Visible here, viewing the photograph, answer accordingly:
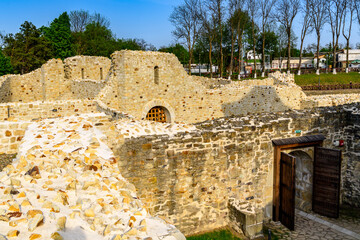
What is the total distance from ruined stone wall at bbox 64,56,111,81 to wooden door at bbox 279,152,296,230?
1476 cm

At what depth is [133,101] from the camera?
14547mm

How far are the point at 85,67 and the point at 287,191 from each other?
51.2 feet

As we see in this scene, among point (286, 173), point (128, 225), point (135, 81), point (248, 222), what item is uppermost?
point (135, 81)

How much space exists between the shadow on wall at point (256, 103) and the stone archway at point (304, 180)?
22.4ft

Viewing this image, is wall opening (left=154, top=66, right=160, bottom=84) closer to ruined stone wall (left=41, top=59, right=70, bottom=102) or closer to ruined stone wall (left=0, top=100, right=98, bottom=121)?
ruined stone wall (left=0, top=100, right=98, bottom=121)

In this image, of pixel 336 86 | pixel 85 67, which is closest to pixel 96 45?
pixel 85 67

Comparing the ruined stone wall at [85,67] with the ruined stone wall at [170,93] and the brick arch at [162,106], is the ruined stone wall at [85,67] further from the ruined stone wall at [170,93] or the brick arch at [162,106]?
the brick arch at [162,106]

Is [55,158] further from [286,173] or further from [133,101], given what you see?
[133,101]

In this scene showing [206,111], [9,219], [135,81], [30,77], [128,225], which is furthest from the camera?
[30,77]

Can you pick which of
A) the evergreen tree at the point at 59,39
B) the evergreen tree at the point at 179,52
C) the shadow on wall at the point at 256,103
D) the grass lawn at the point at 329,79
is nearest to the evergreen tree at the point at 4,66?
the evergreen tree at the point at 59,39

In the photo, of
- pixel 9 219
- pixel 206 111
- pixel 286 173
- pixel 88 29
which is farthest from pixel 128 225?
pixel 88 29

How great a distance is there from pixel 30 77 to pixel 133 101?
25.7 feet

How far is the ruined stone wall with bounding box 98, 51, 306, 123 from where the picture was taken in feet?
46.9

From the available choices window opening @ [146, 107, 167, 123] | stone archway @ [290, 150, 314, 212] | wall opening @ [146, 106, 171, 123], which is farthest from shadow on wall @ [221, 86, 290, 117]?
stone archway @ [290, 150, 314, 212]
